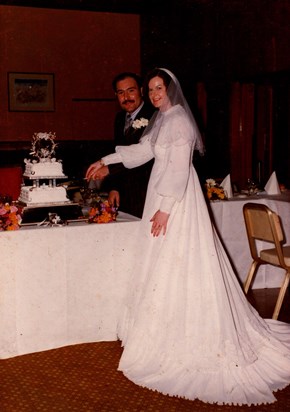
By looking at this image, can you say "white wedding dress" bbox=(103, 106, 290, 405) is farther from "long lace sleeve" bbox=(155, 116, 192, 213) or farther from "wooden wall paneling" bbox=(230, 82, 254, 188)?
"wooden wall paneling" bbox=(230, 82, 254, 188)

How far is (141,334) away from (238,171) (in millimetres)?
4852

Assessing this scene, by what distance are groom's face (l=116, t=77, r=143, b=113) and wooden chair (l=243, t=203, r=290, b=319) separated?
1125 millimetres

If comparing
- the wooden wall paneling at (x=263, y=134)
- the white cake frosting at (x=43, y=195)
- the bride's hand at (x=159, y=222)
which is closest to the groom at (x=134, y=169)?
the white cake frosting at (x=43, y=195)

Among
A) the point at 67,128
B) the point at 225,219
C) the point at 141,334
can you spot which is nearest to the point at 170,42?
the point at 67,128

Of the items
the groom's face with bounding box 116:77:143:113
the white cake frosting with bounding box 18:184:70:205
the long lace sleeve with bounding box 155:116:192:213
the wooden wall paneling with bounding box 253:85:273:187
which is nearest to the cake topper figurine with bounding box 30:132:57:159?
the white cake frosting with bounding box 18:184:70:205

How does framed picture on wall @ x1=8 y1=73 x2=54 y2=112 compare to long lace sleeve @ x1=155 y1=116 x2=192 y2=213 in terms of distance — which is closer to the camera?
long lace sleeve @ x1=155 y1=116 x2=192 y2=213

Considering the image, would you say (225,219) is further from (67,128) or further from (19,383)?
(67,128)

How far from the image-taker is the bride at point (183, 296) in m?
3.12

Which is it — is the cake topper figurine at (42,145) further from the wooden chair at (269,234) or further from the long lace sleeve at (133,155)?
the wooden chair at (269,234)

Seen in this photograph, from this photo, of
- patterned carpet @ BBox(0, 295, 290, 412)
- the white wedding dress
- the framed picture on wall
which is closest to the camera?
patterned carpet @ BBox(0, 295, 290, 412)

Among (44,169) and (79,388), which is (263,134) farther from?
(79,388)

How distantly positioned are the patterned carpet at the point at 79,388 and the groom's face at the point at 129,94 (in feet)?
5.66

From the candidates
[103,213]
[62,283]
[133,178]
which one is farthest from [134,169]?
[62,283]

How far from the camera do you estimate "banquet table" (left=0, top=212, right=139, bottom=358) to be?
11.4ft
